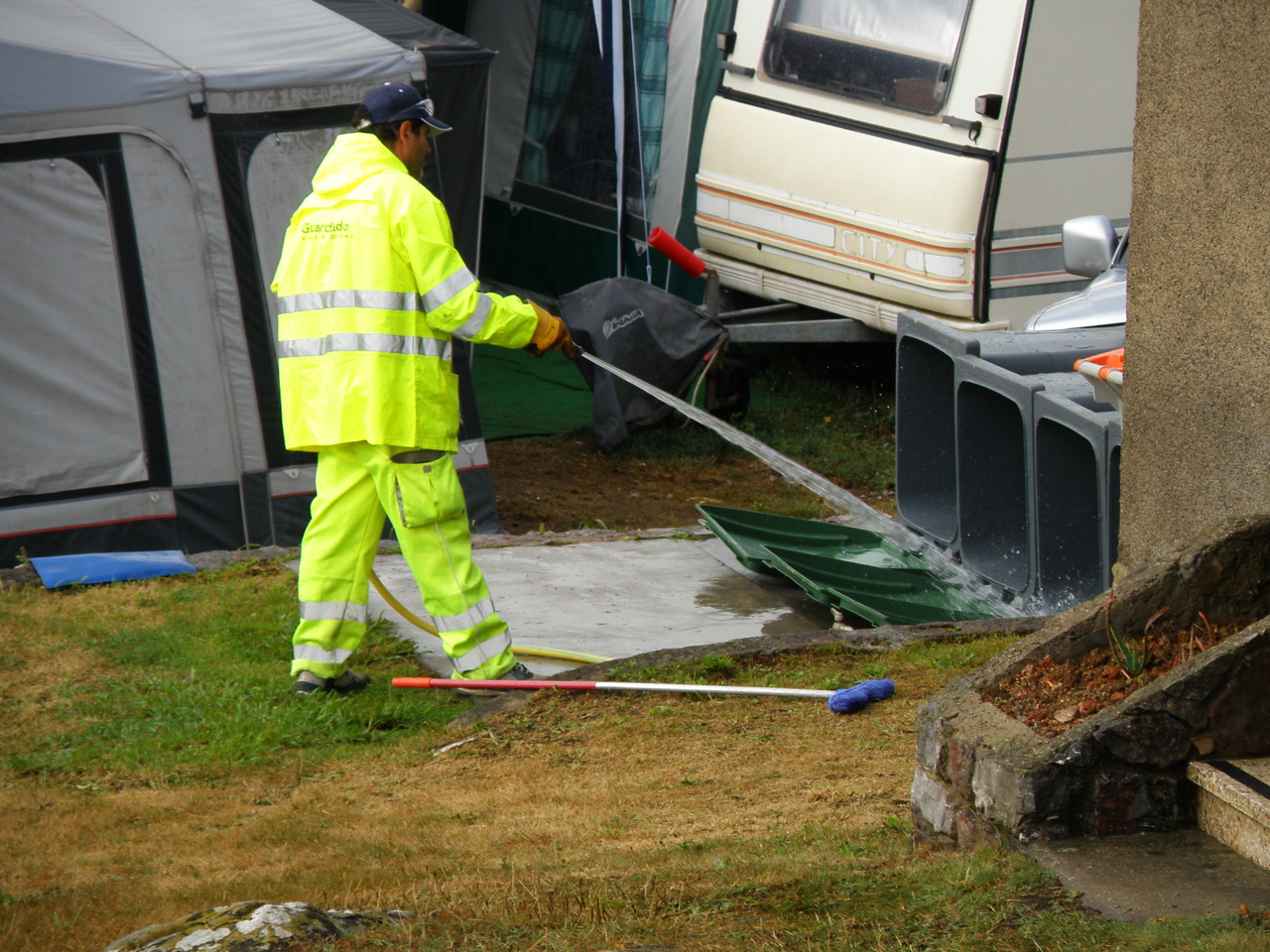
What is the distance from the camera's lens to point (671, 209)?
1116 cm

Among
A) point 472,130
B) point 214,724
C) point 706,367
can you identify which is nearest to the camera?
point 214,724

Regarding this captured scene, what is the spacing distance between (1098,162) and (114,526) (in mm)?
5990

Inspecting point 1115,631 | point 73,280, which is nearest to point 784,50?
point 73,280

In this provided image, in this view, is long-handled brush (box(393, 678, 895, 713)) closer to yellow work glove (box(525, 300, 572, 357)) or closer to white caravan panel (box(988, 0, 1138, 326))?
yellow work glove (box(525, 300, 572, 357))

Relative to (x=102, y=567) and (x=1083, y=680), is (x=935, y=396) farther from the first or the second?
(x=102, y=567)

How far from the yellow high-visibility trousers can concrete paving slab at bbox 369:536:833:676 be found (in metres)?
0.43

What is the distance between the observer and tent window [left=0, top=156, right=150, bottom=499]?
6598mm

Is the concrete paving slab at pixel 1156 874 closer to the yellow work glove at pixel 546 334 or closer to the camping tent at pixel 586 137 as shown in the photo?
the yellow work glove at pixel 546 334

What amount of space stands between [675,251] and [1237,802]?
23.2 ft

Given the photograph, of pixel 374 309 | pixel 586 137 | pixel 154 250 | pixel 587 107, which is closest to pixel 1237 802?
pixel 374 309

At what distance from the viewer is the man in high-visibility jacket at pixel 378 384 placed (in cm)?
490

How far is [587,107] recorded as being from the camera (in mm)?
11516

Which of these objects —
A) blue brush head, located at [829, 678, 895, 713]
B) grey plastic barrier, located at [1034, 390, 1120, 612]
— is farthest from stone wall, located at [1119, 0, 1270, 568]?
grey plastic barrier, located at [1034, 390, 1120, 612]

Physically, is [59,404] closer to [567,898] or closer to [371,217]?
[371,217]
